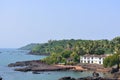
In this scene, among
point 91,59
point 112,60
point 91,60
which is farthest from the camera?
point 91,59

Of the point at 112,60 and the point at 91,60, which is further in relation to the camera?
the point at 91,60

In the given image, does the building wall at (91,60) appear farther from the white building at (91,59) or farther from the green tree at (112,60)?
the green tree at (112,60)

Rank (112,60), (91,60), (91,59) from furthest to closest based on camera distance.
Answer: (91,59)
(91,60)
(112,60)

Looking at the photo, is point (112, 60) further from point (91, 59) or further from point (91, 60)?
point (91, 59)

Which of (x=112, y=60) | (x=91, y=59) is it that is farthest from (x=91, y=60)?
(x=112, y=60)

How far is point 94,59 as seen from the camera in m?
141

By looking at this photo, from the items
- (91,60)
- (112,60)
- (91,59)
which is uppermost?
(91,59)

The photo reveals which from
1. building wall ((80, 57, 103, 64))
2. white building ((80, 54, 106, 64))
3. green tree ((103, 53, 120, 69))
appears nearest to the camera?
green tree ((103, 53, 120, 69))

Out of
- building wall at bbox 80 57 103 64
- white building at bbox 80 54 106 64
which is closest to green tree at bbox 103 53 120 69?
white building at bbox 80 54 106 64

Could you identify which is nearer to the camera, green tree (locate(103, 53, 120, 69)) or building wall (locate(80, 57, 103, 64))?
green tree (locate(103, 53, 120, 69))

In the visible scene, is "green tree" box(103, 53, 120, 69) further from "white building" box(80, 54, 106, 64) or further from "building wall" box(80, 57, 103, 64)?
"building wall" box(80, 57, 103, 64)

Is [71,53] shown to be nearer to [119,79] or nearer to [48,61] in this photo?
[48,61]

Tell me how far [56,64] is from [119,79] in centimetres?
5380

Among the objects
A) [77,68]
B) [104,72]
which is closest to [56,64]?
[77,68]
